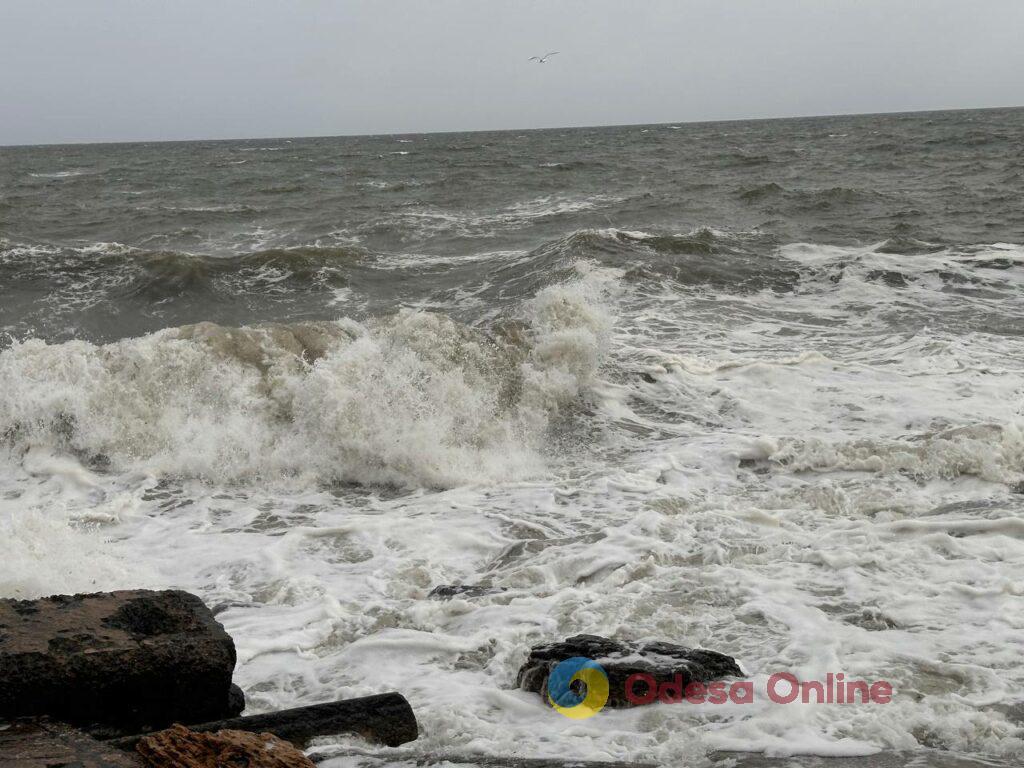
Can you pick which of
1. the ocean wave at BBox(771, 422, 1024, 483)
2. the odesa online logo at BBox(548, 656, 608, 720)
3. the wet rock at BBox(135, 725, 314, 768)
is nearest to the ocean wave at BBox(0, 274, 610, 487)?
the ocean wave at BBox(771, 422, 1024, 483)

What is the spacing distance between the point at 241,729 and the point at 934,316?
8968mm

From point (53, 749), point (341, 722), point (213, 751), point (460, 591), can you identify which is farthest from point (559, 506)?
point (53, 749)

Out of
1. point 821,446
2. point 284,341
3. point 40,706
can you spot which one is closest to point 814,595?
point 821,446

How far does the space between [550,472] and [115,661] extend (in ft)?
11.9

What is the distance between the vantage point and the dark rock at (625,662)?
3141mm

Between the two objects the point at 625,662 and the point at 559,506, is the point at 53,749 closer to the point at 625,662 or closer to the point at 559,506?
the point at 625,662

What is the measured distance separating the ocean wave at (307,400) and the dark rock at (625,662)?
101 inches

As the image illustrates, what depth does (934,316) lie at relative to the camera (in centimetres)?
970

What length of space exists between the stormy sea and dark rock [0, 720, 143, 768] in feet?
2.21

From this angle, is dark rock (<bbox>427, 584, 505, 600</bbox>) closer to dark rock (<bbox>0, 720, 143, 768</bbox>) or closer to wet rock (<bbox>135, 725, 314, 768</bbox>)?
wet rock (<bbox>135, 725, 314, 768</bbox>)

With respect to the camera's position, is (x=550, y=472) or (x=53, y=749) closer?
(x=53, y=749)

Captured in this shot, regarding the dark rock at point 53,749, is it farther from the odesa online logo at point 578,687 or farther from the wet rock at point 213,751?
the odesa online logo at point 578,687

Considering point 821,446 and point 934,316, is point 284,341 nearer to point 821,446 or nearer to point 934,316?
point 821,446

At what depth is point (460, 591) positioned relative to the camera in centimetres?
423
